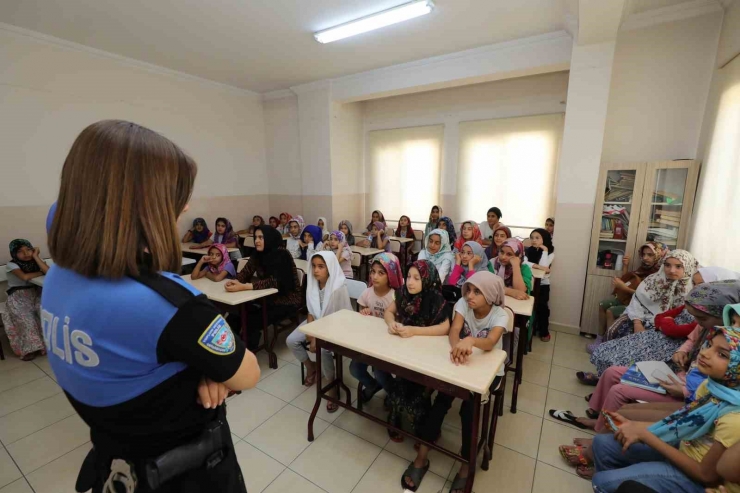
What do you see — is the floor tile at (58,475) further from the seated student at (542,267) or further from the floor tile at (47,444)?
the seated student at (542,267)

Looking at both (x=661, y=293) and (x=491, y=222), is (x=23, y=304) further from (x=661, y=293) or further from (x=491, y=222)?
(x=661, y=293)

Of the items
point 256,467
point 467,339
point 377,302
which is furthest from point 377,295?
point 256,467

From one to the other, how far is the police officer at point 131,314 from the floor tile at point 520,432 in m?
2.19

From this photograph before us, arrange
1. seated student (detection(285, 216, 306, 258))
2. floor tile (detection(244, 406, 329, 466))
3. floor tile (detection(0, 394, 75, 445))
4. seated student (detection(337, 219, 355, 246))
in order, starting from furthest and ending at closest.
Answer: seated student (detection(337, 219, 355, 246)) < seated student (detection(285, 216, 306, 258)) < floor tile (detection(0, 394, 75, 445)) < floor tile (detection(244, 406, 329, 466))

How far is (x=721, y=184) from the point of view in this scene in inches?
113

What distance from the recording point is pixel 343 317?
2.38m

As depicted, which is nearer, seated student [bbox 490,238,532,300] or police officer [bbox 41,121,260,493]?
police officer [bbox 41,121,260,493]

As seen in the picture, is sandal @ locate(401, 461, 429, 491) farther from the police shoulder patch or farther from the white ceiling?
the white ceiling

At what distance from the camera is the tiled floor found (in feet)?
6.42

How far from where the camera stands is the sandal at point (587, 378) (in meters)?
2.84

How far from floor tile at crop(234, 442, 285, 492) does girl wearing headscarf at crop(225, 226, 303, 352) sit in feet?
4.07

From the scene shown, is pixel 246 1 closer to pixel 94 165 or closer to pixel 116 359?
pixel 94 165

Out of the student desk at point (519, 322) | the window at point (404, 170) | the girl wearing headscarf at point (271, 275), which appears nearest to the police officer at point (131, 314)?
the student desk at point (519, 322)

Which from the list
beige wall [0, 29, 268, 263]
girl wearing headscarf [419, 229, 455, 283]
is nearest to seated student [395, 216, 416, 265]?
girl wearing headscarf [419, 229, 455, 283]
